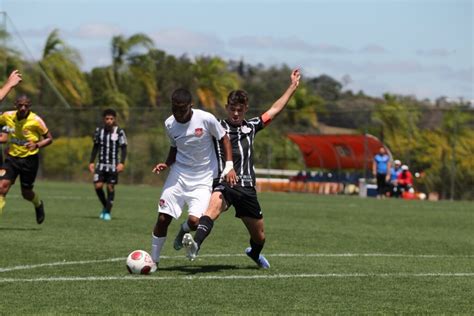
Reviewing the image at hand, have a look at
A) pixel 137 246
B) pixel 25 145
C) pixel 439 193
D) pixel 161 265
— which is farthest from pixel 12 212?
pixel 439 193

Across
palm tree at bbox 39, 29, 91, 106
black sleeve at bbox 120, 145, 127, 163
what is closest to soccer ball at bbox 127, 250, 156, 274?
black sleeve at bbox 120, 145, 127, 163

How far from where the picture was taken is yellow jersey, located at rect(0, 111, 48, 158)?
55.2 feet

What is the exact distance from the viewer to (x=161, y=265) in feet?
38.4

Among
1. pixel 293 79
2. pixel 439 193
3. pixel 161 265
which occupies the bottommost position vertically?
pixel 439 193

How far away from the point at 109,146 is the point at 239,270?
10.3 m

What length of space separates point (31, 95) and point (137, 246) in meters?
44.8

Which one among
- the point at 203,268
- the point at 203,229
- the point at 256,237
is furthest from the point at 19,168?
the point at 203,229

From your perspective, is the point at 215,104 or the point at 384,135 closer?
the point at 384,135

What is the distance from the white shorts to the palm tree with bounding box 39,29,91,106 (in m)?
48.9

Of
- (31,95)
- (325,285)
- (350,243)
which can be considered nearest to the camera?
(325,285)

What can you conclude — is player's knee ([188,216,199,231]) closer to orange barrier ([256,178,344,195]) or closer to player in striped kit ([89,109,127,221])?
player in striped kit ([89,109,127,221])

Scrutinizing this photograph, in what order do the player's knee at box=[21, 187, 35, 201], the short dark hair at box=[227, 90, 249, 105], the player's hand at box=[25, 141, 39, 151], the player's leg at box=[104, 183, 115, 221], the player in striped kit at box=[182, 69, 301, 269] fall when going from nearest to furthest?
the short dark hair at box=[227, 90, 249, 105] < the player in striped kit at box=[182, 69, 301, 269] < the player's hand at box=[25, 141, 39, 151] < the player's knee at box=[21, 187, 35, 201] < the player's leg at box=[104, 183, 115, 221]

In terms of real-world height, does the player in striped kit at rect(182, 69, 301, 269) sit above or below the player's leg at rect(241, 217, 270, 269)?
above

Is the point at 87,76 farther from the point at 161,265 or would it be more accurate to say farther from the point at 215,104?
the point at 161,265
